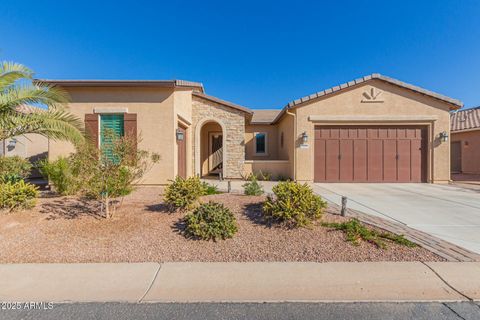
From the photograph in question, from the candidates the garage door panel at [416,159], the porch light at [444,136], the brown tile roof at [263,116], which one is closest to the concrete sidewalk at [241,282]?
the garage door panel at [416,159]

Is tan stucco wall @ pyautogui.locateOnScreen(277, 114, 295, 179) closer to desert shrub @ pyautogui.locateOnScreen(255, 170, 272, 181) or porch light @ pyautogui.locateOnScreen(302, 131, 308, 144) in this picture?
porch light @ pyautogui.locateOnScreen(302, 131, 308, 144)

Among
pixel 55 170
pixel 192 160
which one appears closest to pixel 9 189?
pixel 55 170

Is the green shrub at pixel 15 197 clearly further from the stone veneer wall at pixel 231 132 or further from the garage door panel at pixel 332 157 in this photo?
the garage door panel at pixel 332 157

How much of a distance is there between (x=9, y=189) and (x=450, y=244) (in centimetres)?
903

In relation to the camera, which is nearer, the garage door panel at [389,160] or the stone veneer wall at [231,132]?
the garage door panel at [389,160]

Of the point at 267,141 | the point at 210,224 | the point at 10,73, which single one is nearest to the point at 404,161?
the point at 267,141

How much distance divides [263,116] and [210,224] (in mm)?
14609

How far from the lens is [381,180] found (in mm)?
10977

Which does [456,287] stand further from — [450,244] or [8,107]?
[8,107]

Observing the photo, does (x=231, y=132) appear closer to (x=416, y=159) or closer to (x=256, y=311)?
(x=416, y=159)

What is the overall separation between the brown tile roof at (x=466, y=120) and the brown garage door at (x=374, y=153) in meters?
7.20

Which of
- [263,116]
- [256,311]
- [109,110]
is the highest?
[263,116]

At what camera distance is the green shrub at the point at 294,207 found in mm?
4355

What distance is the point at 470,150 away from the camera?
48.6ft
